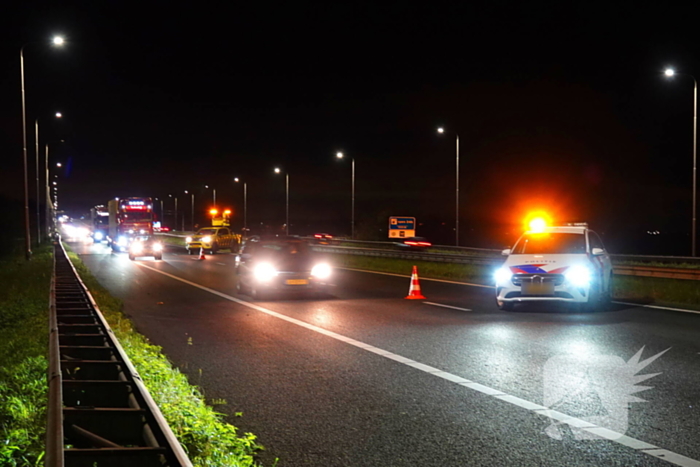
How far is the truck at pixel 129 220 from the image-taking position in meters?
54.2

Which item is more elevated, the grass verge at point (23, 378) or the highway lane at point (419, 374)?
the grass verge at point (23, 378)

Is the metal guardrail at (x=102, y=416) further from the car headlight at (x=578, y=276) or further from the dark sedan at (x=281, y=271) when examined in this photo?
the dark sedan at (x=281, y=271)

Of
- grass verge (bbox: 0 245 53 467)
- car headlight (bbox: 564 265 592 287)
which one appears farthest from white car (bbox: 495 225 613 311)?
grass verge (bbox: 0 245 53 467)

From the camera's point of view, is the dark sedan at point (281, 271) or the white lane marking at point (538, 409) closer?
the white lane marking at point (538, 409)

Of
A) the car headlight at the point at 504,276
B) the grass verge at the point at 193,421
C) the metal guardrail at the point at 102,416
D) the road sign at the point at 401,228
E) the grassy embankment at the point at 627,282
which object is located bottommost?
the grassy embankment at the point at 627,282

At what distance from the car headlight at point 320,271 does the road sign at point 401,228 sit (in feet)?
105

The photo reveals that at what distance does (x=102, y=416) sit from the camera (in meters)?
5.02

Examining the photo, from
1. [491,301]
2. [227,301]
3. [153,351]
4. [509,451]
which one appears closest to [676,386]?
[509,451]

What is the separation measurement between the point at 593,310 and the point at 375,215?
74893 millimetres

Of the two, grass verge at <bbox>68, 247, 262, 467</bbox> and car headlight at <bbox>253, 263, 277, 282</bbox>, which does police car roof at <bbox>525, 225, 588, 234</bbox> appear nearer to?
car headlight at <bbox>253, 263, 277, 282</bbox>

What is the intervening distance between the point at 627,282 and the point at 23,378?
16.7 m

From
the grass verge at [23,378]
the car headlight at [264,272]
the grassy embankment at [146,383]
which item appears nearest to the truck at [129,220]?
the car headlight at [264,272]

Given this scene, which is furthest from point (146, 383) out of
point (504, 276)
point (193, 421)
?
point (504, 276)

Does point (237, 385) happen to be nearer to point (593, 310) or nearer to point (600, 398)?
point (600, 398)
